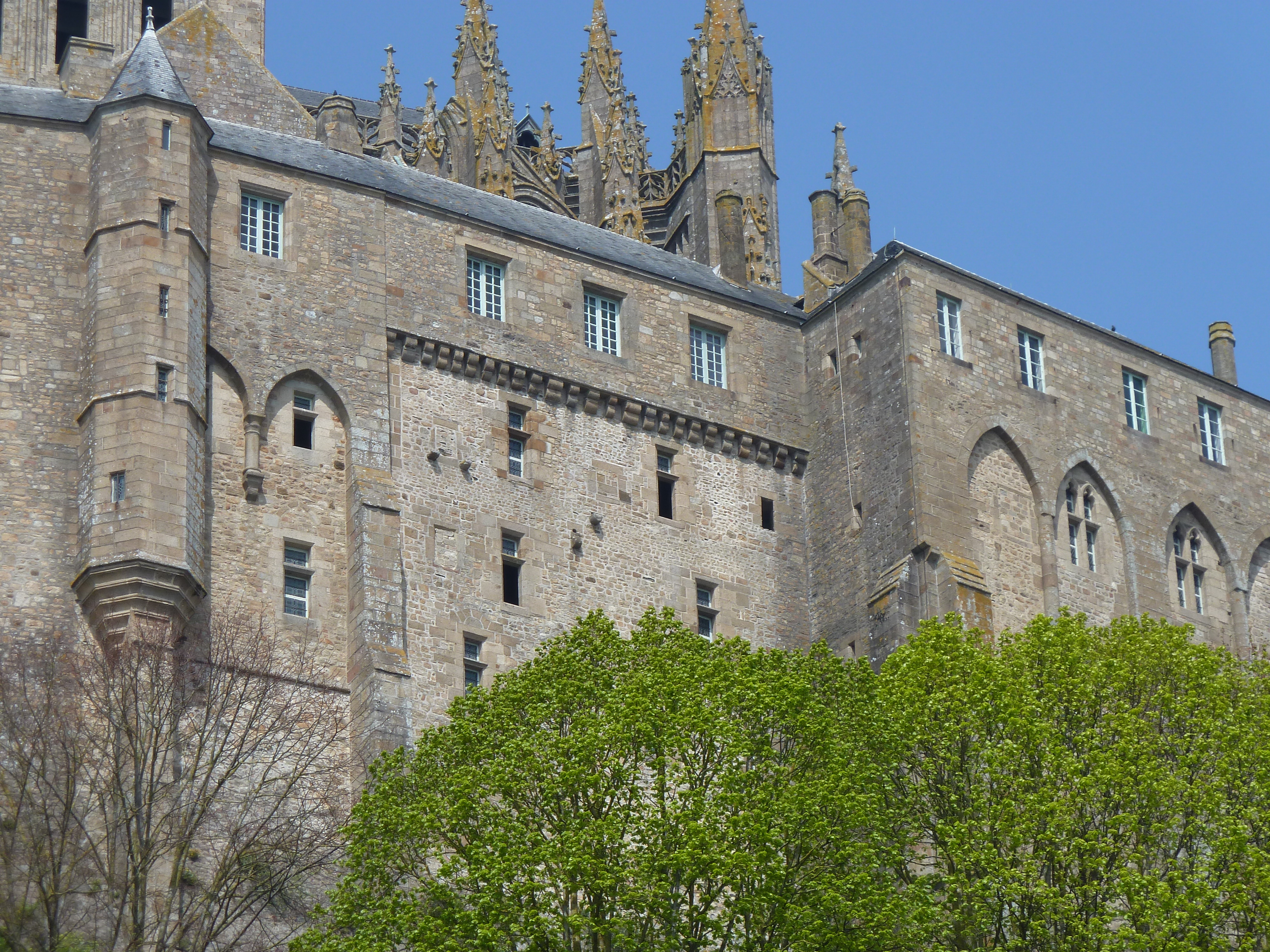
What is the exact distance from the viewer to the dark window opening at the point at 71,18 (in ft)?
219

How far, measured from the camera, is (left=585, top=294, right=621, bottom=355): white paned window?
56.9 meters

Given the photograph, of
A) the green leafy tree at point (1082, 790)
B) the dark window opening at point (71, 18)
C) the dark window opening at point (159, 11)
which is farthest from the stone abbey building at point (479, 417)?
the green leafy tree at point (1082, 790)

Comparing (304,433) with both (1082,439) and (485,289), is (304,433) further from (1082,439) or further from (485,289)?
(1082,439)

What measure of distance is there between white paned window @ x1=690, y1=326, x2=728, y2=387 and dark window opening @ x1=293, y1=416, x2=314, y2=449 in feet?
32.3

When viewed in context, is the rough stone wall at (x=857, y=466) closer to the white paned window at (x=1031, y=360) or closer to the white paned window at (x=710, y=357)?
the white paned window at (x=710, y=357)

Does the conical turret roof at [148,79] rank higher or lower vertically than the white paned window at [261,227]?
higher

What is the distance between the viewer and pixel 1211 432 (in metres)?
62.8

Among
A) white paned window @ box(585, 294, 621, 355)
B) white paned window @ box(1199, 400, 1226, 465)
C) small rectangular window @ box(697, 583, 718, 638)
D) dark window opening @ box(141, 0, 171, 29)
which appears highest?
dark window opening @ box(141, 0, 171, 29)

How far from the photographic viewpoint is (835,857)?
1587 inches

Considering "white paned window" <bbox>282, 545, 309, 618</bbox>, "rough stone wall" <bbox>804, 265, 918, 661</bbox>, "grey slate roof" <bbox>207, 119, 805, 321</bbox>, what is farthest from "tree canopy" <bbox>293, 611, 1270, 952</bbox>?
"grey slate roof" <bbox>207, 119, 805, 321</bbox>

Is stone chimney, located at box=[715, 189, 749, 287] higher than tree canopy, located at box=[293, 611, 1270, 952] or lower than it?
higher

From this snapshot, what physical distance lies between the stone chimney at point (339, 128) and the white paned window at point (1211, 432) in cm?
2037

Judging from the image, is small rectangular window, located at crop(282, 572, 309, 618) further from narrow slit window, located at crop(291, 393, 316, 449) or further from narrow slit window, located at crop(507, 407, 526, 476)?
narrow slit window, located at crop(507, 407, 526, 476)

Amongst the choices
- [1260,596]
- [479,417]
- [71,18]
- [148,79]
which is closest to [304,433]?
[479,417]
